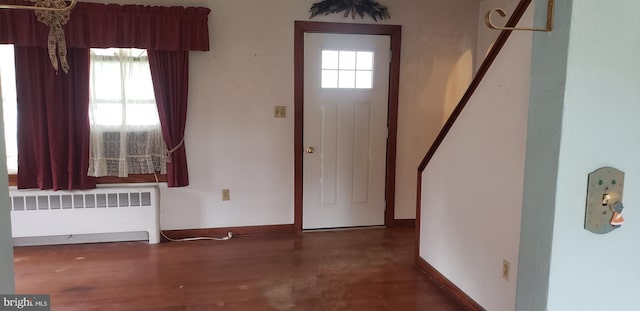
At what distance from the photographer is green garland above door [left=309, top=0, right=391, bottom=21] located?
374cm

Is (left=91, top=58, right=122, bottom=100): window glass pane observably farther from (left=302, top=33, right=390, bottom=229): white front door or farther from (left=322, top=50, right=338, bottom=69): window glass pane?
(left=322, top=50, right=338, bottom=69): window glass pane

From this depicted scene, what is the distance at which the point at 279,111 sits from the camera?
12.6 ft

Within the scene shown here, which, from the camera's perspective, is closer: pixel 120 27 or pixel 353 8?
pixel 120 27

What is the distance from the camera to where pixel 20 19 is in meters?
3.16

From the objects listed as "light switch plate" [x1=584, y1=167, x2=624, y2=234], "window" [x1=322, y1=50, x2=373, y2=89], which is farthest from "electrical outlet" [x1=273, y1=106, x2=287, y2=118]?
"light switch plate" [x1=584, y1=167, x2=624, y2=234]

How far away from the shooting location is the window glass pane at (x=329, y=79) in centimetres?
389

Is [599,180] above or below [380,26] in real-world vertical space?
below

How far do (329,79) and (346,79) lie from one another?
0.54ft

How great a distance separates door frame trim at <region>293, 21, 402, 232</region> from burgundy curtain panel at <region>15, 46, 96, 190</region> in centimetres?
177

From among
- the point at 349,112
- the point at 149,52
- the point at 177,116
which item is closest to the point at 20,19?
the point at 149,52

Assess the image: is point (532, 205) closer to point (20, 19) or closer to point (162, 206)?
point (162, 206)

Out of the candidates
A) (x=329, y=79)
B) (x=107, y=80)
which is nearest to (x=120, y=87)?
(x=107, y=80)

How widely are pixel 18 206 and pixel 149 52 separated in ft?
5.54

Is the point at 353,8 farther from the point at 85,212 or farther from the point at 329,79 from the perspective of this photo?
the point at 85,212
